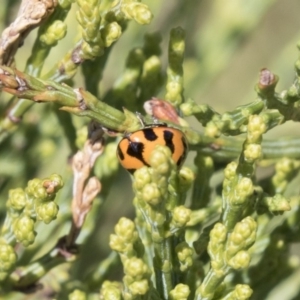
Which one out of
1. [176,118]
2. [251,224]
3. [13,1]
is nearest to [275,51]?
[13,1]

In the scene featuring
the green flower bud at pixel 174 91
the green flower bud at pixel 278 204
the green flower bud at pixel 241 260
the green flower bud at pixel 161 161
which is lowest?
the green flower bud at pixel 241 260

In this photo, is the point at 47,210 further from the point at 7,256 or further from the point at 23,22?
the point at 23,22

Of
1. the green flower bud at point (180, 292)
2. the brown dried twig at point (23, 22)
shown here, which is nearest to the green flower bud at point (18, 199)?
the brown dried twig at point (23, 22)

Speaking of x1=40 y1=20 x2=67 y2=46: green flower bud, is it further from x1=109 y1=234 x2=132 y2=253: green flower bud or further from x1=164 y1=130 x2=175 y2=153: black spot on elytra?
x1=109 y1=234 x2=132 y2=253: green flower bud

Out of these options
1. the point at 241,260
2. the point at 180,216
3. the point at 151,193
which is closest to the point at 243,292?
the point at 241,260

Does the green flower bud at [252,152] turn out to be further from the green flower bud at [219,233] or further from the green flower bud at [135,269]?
the green flower bud at [135,269]

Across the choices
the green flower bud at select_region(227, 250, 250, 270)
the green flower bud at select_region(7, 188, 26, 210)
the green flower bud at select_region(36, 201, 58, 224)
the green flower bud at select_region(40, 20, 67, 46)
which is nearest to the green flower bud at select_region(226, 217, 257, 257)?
the green flower bud at select_region(227, 250, 250, 270)
